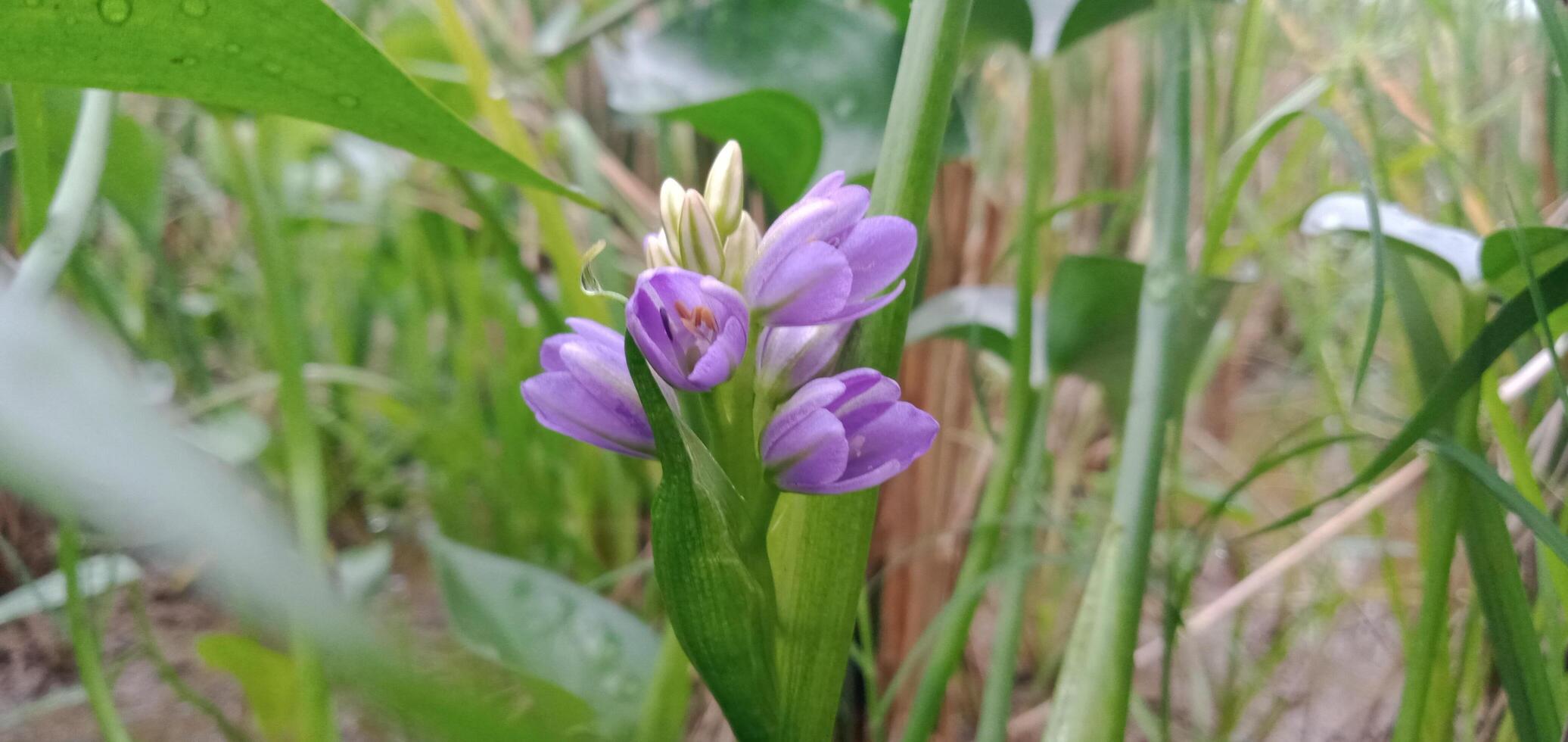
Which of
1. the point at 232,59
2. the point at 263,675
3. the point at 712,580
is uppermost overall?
the point at 232,59

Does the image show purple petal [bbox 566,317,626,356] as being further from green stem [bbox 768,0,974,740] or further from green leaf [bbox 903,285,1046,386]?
green leaf [bbox 903,285,1046,386]

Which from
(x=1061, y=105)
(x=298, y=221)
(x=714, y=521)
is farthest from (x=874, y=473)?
(x=1061, y=105)

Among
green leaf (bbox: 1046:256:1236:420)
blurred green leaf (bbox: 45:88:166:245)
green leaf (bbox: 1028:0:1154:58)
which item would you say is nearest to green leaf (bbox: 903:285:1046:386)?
green leaf (bbox: 1046:256:1236:420)

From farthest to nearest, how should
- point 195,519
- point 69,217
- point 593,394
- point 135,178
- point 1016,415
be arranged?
point 135,178, point 1016,415, point 69,217, point 593,394, point 195,519

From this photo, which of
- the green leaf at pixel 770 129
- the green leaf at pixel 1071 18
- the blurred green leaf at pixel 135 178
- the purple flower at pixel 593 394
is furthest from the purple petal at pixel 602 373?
the blurred green leaf at pixel 135 178

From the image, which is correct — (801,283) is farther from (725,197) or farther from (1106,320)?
(1106,320)

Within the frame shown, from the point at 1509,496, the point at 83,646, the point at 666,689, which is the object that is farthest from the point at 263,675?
the point at 1509,496
